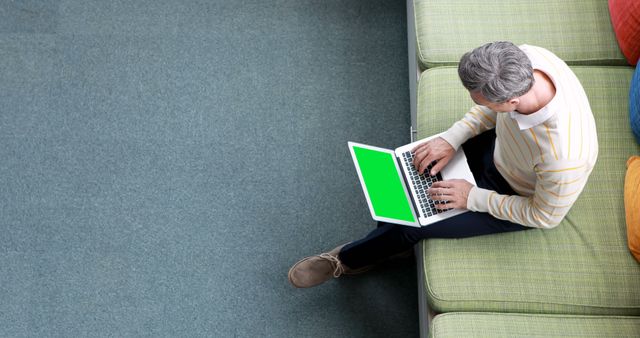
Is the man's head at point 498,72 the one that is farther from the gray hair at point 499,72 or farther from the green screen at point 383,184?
the green screen at point 383,184

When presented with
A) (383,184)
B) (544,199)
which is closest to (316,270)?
(383,184)

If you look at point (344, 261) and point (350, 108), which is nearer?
point (344, 261)

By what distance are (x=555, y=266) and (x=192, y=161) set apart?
4.01 ft

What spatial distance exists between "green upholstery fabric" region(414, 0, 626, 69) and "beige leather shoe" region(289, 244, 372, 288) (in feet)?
2.15

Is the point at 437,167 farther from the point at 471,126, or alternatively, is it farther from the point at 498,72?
the point at 498,72

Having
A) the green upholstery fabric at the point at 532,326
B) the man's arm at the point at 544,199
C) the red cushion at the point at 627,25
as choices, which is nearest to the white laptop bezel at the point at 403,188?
the man's arm at the point at 544,199

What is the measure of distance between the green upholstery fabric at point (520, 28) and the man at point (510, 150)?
1.05ft

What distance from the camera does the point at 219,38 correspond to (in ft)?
7.86

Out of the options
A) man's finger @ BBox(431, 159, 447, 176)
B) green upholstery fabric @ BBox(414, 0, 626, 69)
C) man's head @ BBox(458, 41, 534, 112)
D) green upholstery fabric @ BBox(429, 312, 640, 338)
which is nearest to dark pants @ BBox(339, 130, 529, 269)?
man's finger @ BBox(431, 159, 447, 176)

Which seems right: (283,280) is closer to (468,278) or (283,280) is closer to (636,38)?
(468,278)

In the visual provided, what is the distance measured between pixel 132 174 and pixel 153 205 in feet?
0.46

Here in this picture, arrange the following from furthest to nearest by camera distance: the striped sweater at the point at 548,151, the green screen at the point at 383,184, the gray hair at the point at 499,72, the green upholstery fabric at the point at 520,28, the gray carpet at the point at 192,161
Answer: the gray carpet at the point at 192,161
the green upholstery fabric at the point at 520,28
the green screen at the point at 383,184
the striped sweater at the point at 548,151
the gray hair at the point at 499,72

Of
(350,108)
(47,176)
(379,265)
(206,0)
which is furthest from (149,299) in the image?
(206,0)

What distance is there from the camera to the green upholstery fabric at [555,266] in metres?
1.54
